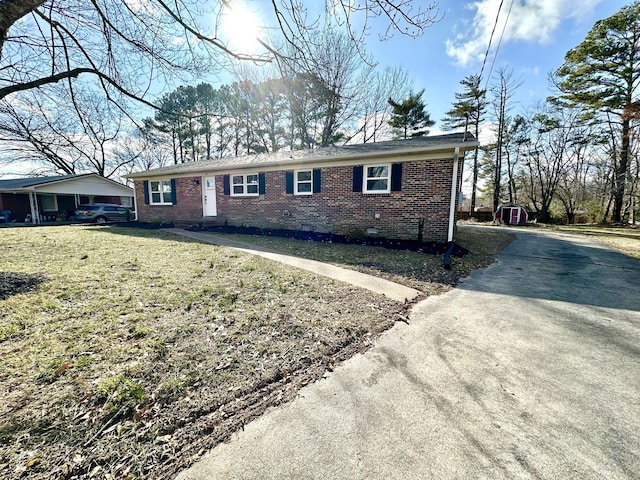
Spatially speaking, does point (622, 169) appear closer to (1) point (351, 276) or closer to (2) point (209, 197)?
(1) point (351, 276)

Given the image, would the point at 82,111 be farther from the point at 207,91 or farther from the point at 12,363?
the point at 207,91

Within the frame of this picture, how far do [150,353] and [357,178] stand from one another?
27.3ft

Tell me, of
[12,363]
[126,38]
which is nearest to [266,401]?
[12,363]

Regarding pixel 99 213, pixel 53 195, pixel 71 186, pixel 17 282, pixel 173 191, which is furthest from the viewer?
pixel 53 195

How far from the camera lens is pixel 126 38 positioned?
4.49 metres

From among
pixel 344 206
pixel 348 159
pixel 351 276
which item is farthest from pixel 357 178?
pixel 351 276

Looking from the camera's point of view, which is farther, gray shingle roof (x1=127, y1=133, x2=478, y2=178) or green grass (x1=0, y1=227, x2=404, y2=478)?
gray shingle roof (x1=127, y1=133, x2=478, y2=178)

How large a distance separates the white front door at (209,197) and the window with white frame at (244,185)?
49.3 inches

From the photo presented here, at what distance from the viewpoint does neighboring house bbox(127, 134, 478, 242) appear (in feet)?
28.1

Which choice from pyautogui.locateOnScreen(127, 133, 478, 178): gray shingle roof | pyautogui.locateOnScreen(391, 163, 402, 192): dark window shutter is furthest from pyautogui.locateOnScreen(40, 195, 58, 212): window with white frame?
pyautogui.locateOnScreen(391, 163, 402, 192): dark window shutter

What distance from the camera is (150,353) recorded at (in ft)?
8.80

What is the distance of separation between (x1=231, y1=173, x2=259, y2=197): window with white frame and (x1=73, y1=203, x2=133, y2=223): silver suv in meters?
10.9

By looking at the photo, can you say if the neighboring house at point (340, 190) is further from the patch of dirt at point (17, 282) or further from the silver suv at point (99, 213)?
the patch of dirt at point (17, 282)

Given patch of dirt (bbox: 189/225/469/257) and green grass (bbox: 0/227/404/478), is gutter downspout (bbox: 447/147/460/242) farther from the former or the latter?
green grass (bbox: 0/227/404/478)
